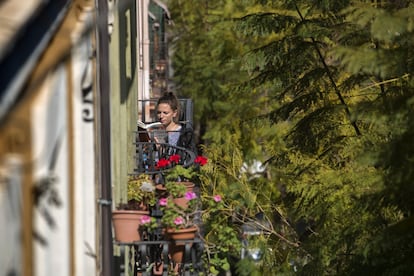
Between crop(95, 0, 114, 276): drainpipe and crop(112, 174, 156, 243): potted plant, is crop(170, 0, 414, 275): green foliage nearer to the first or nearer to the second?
crop(112, 174, 156, 243): potted plant

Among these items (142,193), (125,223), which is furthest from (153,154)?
(125,223)

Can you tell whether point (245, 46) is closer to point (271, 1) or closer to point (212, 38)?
point (212, 38)

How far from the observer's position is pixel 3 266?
5543 millimetres

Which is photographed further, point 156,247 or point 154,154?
point 154,154

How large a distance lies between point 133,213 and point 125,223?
3.4 inches

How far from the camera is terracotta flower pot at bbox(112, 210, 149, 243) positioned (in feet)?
26.1

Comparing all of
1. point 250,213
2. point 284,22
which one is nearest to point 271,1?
point 284,22

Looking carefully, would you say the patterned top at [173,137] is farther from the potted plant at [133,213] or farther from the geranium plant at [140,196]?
the potted plant at [133,213]

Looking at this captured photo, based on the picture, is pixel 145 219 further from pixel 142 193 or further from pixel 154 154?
pixel 154 154

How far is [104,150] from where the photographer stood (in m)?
7.55

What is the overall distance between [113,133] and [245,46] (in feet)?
57.4

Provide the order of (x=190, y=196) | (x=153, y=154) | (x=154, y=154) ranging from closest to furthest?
(x=190, y=196)
(x=153, y=154)
(x=154, y=154)

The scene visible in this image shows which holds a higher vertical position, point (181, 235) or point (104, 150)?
point (104, 150)

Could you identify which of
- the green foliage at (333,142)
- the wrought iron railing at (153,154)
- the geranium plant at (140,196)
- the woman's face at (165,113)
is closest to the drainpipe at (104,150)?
the geranium plant at (140,196)
